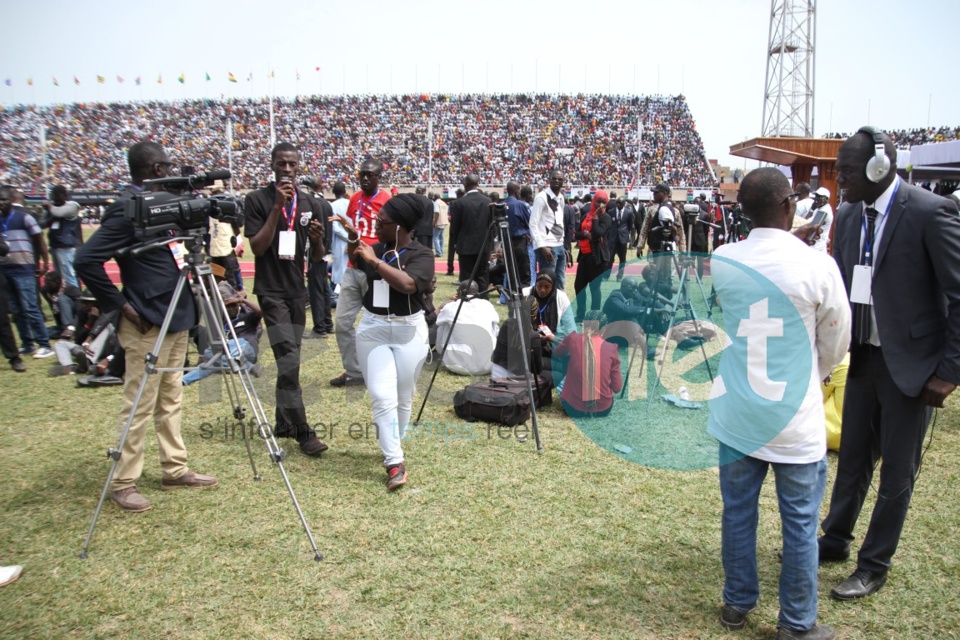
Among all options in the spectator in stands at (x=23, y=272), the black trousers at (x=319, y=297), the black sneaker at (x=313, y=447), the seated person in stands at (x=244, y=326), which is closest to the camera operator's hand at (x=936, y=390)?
the black sneaker at (x=313, y=447)

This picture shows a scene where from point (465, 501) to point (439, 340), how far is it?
3.32m

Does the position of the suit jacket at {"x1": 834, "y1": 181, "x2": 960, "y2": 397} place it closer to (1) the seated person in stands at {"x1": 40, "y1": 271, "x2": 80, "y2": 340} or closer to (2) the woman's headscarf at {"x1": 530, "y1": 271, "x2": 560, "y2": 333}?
(2) the woman's headscarf at {"x1": 530, "y1": 271, "x2": 560, "y2": 333}

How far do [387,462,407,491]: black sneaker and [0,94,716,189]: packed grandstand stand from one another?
116ft

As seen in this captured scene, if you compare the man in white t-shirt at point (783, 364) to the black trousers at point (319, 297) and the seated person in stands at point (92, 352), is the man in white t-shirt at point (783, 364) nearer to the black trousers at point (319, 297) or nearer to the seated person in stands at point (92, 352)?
the seated person in stands at point (92, 352)

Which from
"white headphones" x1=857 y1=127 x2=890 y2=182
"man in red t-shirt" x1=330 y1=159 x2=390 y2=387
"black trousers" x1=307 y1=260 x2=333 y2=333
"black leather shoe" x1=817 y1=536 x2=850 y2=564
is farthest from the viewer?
"black trousers" x1=307 y1=260 x2=333 y2=333

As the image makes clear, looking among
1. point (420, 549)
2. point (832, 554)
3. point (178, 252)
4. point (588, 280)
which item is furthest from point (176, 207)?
point (588, 280)

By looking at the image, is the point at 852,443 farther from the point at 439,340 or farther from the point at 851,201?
the point at 439,340

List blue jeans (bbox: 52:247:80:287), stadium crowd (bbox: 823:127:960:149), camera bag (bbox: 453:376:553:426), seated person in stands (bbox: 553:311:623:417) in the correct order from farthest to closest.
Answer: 1. stadium crowd (bbox: 823:127:960:149)
2. blue jeans (bbox: 52:247:80:287)
3. seated person in stands (bbox: 553:311:623:417)
4. camera bag (bbox: 453:376:553:426)

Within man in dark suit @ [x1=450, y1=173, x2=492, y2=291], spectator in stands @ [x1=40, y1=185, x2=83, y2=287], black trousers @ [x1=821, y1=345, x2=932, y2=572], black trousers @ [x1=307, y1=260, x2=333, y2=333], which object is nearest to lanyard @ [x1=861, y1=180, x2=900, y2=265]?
black trousers @ [x1=821, y1=345, x2=932, y2=572]

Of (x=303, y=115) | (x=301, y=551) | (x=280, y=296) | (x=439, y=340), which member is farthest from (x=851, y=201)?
(x=303, y=115)

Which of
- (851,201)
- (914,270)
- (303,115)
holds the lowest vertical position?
(914,270)

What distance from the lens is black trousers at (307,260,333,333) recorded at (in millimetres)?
8195

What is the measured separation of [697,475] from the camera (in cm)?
443

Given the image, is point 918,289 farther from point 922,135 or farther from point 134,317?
point 922,135
